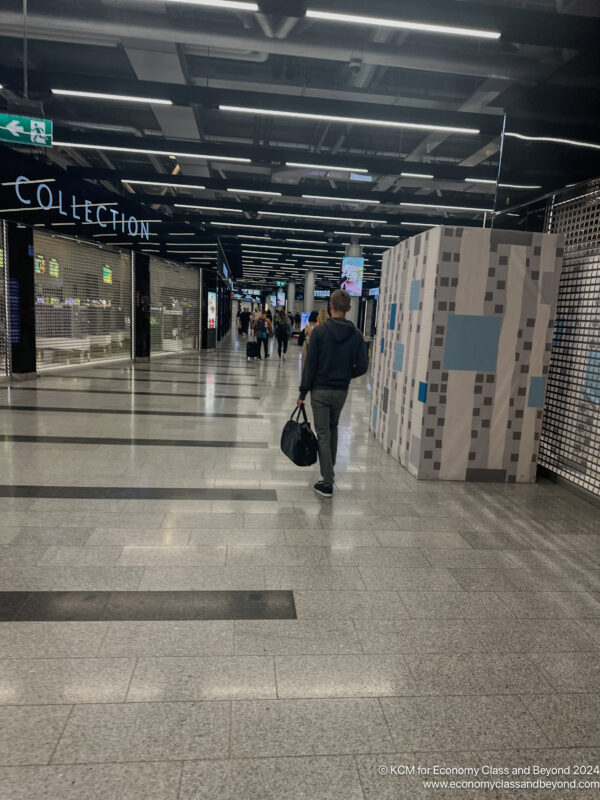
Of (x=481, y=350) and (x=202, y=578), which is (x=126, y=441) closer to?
(x=202, y=578)

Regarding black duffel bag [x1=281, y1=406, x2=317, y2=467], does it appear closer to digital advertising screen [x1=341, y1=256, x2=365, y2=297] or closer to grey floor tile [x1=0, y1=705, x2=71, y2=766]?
grey floor tile [x1=0, y1=705, x2=71, y2=766]

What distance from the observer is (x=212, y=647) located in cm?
227

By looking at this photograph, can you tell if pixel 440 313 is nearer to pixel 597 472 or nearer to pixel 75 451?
pixel 597 472

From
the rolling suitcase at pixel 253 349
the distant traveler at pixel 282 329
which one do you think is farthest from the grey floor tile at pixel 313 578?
the distant traveler at pixel 282 329

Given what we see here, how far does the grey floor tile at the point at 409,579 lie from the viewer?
290 cm

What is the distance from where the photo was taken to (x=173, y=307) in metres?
19.1

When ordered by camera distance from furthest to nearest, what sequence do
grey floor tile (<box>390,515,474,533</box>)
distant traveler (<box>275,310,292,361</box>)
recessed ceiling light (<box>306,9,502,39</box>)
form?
1. distant traveler (<box>275,310,292,361</box>)
2. recessed ceiling light (<box>306,9,502,39</box>)
3. grey floor tile (<box>390,515,474,533</box>)

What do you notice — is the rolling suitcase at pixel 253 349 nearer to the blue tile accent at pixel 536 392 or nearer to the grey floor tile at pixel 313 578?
the blue tile accent at pixel 536 392

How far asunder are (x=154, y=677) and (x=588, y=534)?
3.16 meters

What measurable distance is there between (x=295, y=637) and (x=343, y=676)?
32 cm

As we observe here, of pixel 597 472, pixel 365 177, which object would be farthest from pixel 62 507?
pixel 365 177

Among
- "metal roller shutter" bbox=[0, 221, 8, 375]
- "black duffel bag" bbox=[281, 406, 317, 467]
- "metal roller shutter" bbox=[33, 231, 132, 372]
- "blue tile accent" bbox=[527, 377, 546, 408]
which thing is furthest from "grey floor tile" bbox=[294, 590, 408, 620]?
Answer: "metal roller shutter" bbox=[33, 231, 132, 372]

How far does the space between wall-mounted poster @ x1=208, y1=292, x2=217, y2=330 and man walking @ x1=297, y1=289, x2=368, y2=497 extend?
18013 mm

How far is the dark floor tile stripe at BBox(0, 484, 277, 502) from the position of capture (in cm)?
412
